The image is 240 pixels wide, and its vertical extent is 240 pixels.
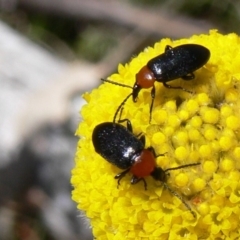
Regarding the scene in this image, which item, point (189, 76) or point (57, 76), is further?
point (57, 76)

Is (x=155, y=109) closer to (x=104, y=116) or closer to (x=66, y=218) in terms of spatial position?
(x=104, y=116)

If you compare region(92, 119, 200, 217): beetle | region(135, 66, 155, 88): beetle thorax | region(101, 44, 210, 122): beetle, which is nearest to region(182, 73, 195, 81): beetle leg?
region(101, 44, 210, 122): beetle

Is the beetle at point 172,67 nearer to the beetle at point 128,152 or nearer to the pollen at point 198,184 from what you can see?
the beetle at point 128,152

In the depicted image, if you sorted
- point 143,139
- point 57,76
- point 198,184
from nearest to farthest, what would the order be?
point 198,184, point 143,139, point 57,76

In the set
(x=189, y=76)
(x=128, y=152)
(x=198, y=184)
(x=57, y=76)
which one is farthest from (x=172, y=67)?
(x=57, y=76)

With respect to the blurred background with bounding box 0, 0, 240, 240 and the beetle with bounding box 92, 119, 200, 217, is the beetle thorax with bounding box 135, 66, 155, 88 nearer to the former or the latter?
the beetle with bounding box 92, 119, 200, 217

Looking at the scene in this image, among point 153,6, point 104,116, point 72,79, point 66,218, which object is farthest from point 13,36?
point 104,116

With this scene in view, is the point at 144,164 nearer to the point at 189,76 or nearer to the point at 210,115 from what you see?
the point at 210,115

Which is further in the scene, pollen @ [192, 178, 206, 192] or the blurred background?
the blurred background
